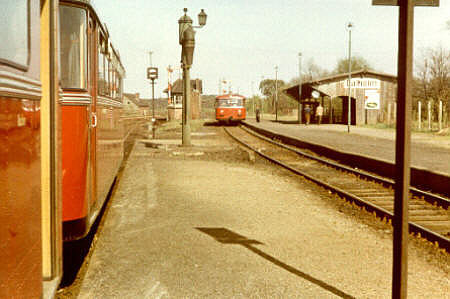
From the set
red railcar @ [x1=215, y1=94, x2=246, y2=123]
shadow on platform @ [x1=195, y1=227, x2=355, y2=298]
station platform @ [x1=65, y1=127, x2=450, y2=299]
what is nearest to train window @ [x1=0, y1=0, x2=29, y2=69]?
station platform @ [x1=65, y1=127, x2=450, y2=299]

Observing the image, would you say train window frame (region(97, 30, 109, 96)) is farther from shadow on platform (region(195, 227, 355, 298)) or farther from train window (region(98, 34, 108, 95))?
shadow on platform (region(195, 227, 355, 298))

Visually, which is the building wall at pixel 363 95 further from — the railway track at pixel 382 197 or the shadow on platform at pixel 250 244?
the shadow on platform at pixel 250 244

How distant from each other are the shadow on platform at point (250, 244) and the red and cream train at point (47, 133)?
148 cm

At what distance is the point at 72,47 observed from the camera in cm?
519

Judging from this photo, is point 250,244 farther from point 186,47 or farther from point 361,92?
point 361,92

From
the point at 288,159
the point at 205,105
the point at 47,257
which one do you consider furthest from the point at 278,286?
the point at 205,105

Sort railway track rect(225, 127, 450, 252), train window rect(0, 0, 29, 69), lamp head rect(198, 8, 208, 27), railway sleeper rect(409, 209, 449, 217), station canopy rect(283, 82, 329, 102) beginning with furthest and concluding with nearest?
station canopy rect(283, 82, 329, 102), lamp head rect(198, 8, 208, 27), railway sleeper rect(409, 209, 449, 217), railway track rect(225, 127, 450, 252), train window rect(0, 0, 29, 69)

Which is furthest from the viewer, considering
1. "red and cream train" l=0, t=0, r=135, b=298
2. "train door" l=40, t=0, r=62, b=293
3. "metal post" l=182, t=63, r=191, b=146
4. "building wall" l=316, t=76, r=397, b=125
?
"building wall" l=316, t=76, r=397, b=125

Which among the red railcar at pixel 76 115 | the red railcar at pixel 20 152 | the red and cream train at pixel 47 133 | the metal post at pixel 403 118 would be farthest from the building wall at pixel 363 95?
the red railcar at pixel 20 152

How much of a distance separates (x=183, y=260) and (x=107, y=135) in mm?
2685

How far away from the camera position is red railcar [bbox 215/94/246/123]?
40875mm

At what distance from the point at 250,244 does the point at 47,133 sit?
322cm

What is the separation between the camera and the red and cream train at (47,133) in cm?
251

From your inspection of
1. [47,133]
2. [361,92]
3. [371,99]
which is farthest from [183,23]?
[361,92]
